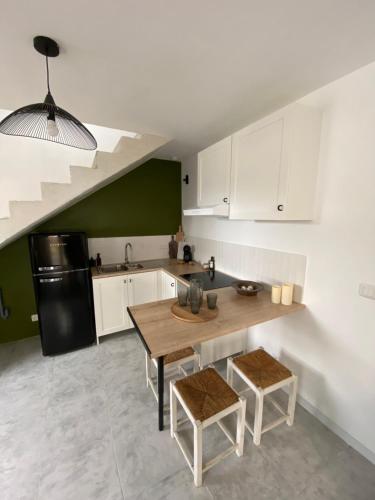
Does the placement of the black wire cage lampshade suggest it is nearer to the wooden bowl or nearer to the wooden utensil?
→ the wooden bowl

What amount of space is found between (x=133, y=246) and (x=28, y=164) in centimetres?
161

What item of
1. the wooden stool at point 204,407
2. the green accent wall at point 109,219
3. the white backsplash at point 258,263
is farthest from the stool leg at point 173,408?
the green accent wall at point 109,219

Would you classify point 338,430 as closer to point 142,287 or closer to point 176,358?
point 176,358

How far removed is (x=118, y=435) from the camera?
1.55m

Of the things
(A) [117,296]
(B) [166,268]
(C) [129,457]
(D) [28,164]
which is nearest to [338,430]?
(C) [129,457]

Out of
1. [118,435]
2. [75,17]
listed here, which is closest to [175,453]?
[118,435]

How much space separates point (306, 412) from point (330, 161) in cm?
197

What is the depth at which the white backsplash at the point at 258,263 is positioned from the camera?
1757mm

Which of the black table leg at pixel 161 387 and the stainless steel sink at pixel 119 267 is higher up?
the stainless steel sink at pixel 119 267

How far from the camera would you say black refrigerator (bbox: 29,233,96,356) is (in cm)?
225

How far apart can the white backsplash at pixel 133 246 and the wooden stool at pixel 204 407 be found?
2154mm

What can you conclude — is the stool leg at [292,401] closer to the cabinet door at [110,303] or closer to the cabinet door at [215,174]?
the cabinet door at [215,174]

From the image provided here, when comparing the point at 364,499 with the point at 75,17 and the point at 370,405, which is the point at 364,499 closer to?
the point at 370,405

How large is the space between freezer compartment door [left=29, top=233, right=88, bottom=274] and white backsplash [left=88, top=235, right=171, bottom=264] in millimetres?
607
